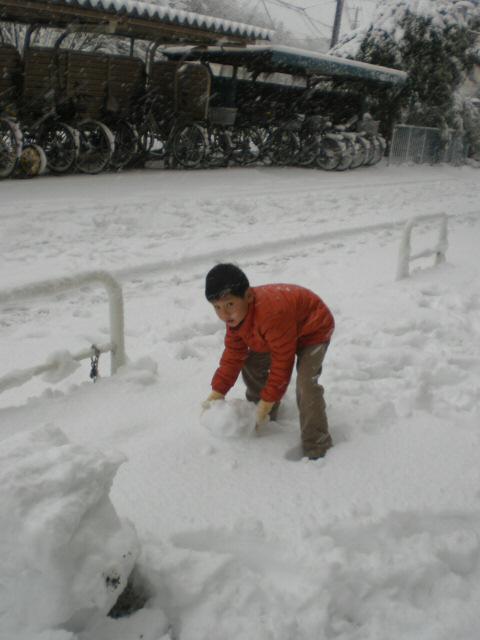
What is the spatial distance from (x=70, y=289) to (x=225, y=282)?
2.45 feet

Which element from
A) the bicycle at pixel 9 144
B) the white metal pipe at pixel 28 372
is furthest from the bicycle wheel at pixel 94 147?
the white metal pipe at pixel 28 372

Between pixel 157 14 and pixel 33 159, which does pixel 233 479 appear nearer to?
pixel 33 159

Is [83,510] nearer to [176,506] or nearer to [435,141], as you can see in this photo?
[176,506]

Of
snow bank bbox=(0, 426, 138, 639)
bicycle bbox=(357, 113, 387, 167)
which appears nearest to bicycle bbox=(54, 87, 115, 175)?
bicycle bbox=(357, 113, 387, 167)

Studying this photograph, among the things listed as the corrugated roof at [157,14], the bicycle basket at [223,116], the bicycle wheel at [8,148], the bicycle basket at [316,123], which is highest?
the corrugated roof at [157,14]

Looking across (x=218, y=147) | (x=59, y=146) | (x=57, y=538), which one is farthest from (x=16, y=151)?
(x=57, y=538)

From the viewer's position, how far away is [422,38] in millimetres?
19516

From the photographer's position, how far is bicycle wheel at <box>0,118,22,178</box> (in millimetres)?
9202

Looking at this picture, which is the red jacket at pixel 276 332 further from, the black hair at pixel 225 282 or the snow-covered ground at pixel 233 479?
the snow-covered ground at pixel 233 479

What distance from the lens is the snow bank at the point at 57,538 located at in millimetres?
Result: 1346

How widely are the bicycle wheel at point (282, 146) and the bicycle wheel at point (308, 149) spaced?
0.31 m

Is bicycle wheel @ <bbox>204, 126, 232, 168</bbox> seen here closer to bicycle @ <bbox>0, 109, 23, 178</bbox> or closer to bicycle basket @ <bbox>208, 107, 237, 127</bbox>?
bicycle basket @ <bbox>208, 107, 237, 127</bbox>

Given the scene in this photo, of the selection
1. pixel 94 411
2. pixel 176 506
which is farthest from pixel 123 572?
pixel 94 411

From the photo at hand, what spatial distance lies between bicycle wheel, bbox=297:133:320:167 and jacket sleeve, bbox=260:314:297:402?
45.2 feet
